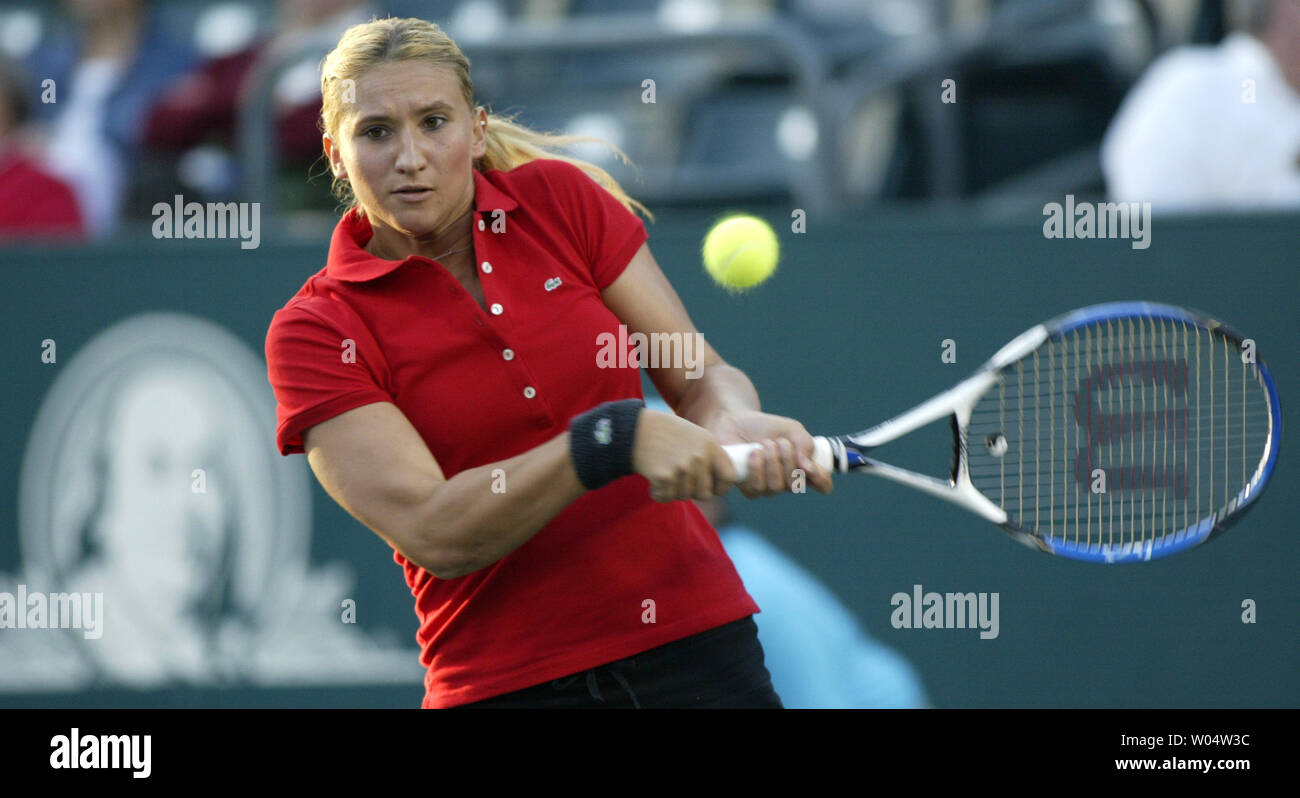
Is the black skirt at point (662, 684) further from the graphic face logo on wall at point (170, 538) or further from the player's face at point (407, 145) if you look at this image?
the graphic face logo on wall at point (170, 538)

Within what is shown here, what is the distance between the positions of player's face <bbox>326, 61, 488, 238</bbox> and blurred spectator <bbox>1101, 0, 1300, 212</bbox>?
2.29 meters

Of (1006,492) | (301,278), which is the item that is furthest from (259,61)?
(1006,492)

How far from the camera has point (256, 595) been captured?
3.63 meters

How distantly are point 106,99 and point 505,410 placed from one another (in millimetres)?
3444

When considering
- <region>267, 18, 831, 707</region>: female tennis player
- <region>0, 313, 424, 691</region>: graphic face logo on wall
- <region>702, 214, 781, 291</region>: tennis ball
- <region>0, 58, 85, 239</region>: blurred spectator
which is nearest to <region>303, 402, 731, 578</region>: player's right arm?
<region>267, 18, 831, 707</region>: female tennis player

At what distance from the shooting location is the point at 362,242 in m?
2.07

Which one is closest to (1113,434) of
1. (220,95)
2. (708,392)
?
(708,392)

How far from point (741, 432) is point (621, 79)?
3.36m

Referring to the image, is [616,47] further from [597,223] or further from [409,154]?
[409,154]

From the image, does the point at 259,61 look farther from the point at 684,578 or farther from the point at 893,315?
the point at 684,578

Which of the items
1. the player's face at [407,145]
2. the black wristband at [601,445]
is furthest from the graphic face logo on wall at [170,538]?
the black wristband at [601,445]

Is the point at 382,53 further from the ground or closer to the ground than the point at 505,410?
further from the ground

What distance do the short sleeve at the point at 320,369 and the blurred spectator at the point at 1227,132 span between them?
245 centimetres

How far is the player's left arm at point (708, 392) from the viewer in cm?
195
